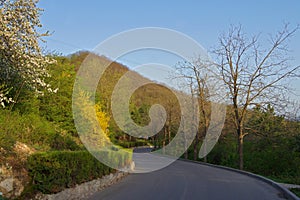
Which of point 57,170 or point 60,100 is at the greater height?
point 60,100

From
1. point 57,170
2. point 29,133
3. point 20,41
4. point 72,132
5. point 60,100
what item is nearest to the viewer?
point 57,170

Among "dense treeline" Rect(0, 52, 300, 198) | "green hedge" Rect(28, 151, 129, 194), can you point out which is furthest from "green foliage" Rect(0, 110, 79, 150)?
"green hedge" Rect(28, 151, 129, 194)

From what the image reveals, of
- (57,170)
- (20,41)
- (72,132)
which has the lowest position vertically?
(57,170)

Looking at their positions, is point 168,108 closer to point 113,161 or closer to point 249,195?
point 113,161

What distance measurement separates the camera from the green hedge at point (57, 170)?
8258mm

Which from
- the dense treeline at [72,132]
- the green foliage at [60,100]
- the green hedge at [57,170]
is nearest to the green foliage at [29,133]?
the dense treeline at [72,132]

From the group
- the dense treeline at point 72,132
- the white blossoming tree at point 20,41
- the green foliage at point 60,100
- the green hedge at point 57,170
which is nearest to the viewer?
the green hedge at point 57,170

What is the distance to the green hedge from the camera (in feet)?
27.1

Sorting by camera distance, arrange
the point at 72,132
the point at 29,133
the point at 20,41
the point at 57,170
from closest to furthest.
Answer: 1. the point at 57,170
2. the point at 20,41
3. the point at 29,133
4. the point at 72,132

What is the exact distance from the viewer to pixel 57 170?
8836 mm

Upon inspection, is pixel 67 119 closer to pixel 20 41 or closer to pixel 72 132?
pixel 72 132

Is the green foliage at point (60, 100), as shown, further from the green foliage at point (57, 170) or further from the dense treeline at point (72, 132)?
the green foliage at point (57, 170)

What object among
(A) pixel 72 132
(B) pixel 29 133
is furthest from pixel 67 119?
(B) pixel 29 133

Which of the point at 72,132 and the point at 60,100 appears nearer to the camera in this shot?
the point at 60,100
